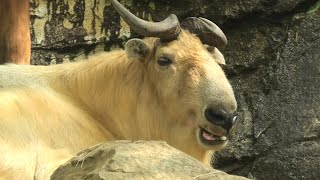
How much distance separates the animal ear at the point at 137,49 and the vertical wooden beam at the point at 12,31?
1.63 meters

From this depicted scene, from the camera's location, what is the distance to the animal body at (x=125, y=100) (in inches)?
259

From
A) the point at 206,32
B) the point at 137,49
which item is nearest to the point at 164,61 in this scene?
the point at 137,49

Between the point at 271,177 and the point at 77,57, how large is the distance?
9.56 ft

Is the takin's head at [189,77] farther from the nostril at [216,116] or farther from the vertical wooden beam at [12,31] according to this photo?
the vertical wooden beam at [12,31]

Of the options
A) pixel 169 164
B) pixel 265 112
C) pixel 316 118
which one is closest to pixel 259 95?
pixel 265 112

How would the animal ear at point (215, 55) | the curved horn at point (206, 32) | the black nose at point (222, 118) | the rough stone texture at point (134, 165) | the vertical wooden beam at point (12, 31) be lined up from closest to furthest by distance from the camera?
the rough stone texture at point (134, 165) < the black nose at point (222, 118) < the animal ear at point (215, 55) < the curved horn at point (206, 32) < the vertical wooden beam at point (12, 31)

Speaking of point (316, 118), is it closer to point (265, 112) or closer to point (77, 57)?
point (265, 112)

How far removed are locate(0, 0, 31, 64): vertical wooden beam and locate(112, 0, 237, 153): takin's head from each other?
A: 1.61m

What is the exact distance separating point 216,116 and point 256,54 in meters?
3.35

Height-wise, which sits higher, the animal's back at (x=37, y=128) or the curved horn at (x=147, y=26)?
the curved horn at (x=147, y=26)

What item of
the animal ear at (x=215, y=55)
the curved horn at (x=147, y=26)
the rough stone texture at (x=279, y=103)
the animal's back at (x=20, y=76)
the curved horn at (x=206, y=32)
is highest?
the curved horn at (x=147, y=26)

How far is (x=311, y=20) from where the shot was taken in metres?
9.61

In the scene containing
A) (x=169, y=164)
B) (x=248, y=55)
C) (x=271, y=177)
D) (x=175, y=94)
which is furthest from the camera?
(x=248, y=55)

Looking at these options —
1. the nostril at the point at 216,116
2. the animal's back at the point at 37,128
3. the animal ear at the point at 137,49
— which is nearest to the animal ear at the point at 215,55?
the animal ear at the point at 137,49
